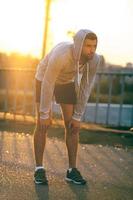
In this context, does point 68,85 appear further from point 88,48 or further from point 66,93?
point 88,48

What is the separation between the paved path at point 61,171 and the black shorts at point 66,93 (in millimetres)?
814

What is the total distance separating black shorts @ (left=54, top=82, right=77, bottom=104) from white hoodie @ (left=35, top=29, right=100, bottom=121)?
0.06m

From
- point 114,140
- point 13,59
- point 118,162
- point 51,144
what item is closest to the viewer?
point 118,162

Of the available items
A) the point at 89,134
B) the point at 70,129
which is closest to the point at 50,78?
the point at 70,129

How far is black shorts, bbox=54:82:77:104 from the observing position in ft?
19.2

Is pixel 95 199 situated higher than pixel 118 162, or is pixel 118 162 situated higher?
pixel 95 199

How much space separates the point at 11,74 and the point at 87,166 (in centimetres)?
533

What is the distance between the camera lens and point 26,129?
9.73 m

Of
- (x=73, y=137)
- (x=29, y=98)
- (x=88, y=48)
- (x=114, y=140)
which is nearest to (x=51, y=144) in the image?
(x=114, y=140)

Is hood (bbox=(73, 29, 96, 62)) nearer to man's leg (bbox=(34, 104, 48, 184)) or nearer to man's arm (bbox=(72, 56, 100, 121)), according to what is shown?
man's arm (bbox=(72, 56, 100, 121))

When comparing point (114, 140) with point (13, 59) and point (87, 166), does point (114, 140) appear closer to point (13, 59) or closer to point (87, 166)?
point (87, 166)

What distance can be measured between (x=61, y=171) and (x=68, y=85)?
1.12 metres

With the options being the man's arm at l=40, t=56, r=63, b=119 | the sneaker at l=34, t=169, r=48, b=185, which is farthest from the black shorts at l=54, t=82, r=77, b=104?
the sneaker at l=34, t=169, r=48, b=185

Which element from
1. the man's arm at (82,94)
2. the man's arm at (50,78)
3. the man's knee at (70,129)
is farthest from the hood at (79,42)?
the man's knee at (70,129)
